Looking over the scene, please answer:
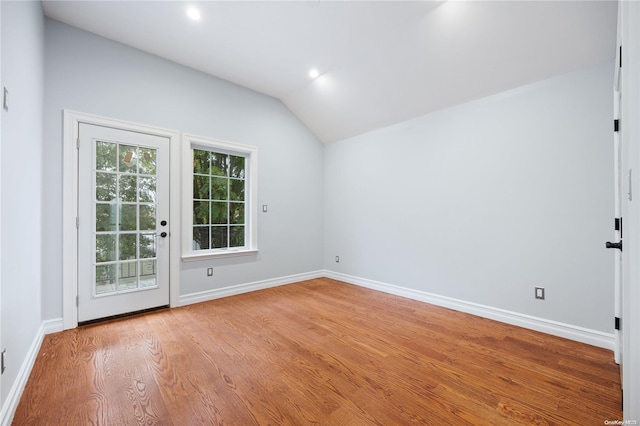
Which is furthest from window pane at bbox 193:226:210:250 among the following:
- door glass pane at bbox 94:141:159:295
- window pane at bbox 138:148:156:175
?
window pane at bbox 138:148:156:175

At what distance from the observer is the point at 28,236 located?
198cm

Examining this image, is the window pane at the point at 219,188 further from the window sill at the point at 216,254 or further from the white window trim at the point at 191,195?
the window sill at the point at 216,254

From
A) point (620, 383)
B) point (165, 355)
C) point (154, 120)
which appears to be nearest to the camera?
point (620, 383)

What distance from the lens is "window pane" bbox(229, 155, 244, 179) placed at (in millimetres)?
3996

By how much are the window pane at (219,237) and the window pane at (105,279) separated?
117 centimetres

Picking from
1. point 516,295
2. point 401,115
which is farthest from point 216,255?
point 516,295

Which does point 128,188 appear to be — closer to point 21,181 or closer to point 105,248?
point 105,248

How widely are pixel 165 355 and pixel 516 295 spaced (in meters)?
3.29

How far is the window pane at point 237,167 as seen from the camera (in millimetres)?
3996

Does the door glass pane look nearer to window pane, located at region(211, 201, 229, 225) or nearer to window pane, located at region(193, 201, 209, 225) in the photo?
window pane, located at region(193, 201, 209, 225)

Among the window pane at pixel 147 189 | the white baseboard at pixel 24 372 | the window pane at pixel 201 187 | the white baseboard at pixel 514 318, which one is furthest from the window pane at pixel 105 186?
the white baseboard at pixel 514 318

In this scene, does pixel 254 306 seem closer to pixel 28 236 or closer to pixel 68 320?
pixel 68 320

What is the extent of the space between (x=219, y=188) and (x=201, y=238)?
744 mm

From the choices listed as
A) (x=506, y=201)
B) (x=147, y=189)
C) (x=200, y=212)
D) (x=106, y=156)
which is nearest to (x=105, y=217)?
(x=147, y=189)
